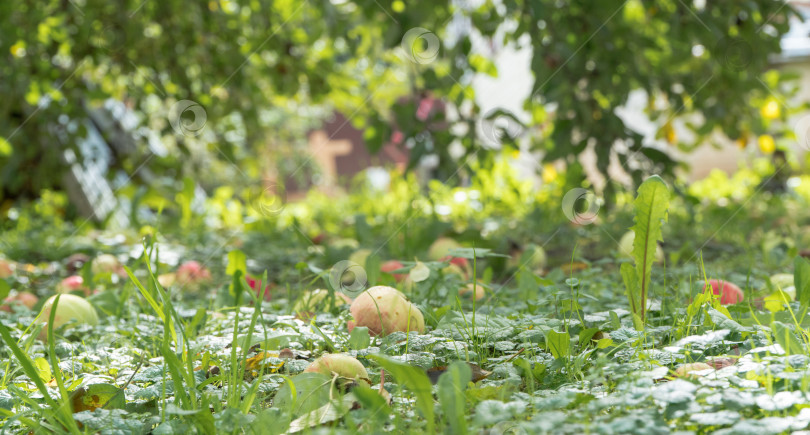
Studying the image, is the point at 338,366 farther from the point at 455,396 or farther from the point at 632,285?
the point at 632,285

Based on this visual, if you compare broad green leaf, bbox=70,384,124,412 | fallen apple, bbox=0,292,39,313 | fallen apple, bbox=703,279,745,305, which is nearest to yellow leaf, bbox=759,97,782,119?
fallen apple, bbox=703,279,745,305

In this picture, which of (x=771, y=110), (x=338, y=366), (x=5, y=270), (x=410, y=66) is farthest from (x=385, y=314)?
(x=771, y=110)

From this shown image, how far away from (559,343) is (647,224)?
1.04 feet

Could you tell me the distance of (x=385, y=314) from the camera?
4.25 ft

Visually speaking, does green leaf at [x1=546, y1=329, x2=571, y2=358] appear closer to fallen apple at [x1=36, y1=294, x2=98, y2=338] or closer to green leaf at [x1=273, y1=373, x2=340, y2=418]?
green leaf at [x1=273, y1=373, x2=340, y2=418]

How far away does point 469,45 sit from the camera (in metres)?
2.52

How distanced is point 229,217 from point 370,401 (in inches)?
131

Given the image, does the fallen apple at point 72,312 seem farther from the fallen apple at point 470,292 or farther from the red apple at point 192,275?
the fallen apple at point 470,292

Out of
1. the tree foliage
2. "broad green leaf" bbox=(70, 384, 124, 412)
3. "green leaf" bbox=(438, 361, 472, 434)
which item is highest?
the tree foliage

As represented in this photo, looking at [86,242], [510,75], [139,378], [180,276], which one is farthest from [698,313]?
[510,75]

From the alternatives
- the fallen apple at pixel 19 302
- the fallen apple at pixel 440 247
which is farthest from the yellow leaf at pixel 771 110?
the fallen apple at pixel 19 302

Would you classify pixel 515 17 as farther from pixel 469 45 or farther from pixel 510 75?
pixel 510 75

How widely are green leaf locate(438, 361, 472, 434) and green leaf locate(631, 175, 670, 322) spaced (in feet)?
1.65

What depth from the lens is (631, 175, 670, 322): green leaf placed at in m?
1.24
